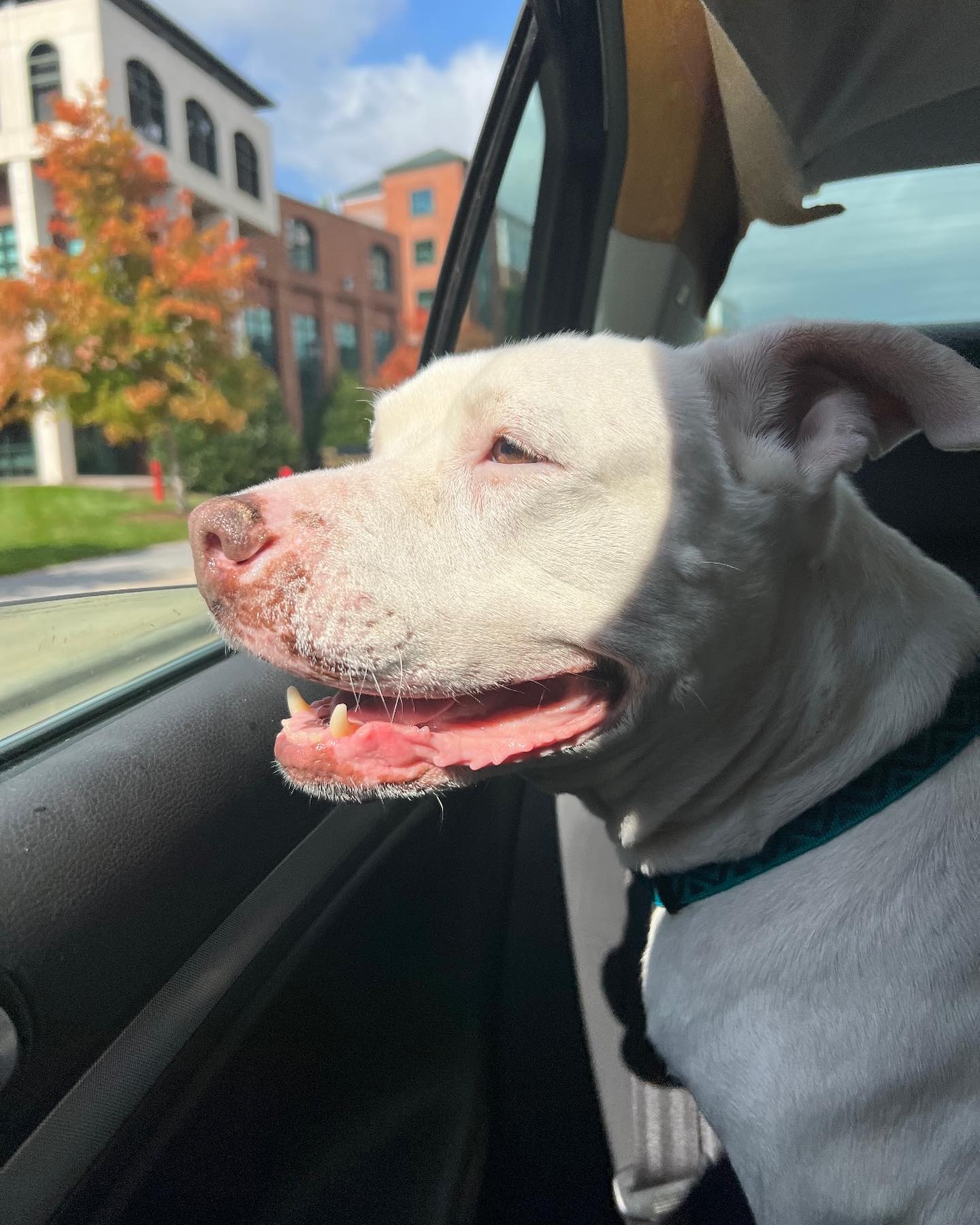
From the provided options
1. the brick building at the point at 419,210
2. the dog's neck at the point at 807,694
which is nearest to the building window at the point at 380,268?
the brick building at the point at 419,210

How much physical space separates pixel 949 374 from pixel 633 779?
2.99 feet

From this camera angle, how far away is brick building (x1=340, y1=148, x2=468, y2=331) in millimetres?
3061

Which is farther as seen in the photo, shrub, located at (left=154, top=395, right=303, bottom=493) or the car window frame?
the car window frame

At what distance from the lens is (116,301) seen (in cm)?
208

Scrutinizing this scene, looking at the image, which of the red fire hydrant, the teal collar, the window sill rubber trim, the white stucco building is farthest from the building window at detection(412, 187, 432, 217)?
the teal collar

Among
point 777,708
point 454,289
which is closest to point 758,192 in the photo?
point 454,289

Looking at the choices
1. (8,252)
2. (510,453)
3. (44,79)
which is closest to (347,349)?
(44,79)

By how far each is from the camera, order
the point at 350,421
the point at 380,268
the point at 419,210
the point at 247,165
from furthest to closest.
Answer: the point at 380,268, the point at 419,210, the point at 247,165, the point at 350,421

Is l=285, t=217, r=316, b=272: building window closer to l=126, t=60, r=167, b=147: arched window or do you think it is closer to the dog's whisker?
l=126, t=60, r=167, b=147: arched window

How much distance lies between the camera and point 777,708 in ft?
5.43

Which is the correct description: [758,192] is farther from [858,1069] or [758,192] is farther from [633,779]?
[858,1069]

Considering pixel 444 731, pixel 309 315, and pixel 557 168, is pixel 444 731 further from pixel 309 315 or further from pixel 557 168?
pixel 309 315

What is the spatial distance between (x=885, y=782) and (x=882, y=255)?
161cm

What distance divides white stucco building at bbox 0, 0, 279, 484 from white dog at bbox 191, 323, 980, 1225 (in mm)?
822
